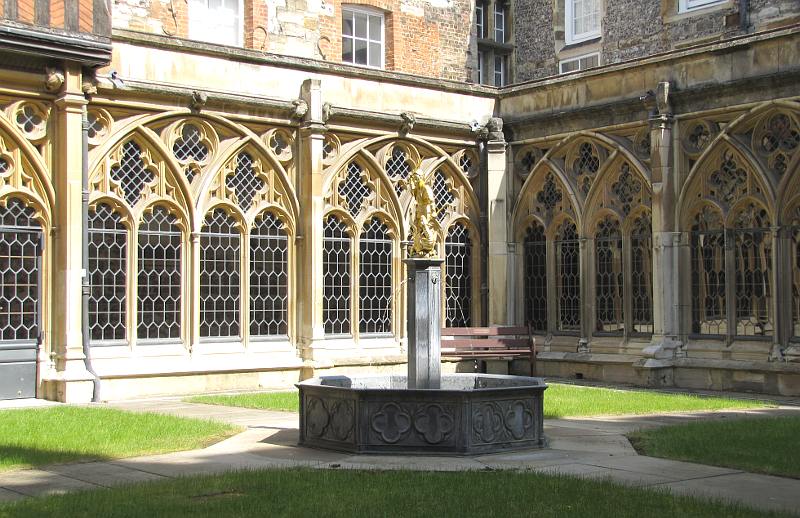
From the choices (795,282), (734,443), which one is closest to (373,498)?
(734,443)

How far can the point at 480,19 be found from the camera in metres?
27.0

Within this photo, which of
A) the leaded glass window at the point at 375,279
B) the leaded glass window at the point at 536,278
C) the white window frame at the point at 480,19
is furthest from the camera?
the white window frame at the point at 480,19

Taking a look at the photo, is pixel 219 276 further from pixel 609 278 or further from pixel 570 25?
pixel 570 25

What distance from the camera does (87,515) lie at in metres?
7.53

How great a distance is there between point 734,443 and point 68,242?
9110 mm

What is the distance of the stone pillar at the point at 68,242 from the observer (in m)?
15.5

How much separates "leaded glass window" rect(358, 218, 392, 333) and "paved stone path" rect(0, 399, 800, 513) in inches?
279

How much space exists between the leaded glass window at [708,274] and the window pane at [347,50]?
9.04 meters

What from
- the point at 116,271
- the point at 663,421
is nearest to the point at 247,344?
the point at 116,271

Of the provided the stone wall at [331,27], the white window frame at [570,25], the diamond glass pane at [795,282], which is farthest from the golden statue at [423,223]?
the white window frame at [570,25]

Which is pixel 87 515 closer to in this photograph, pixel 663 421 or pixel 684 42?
pixel 663 421

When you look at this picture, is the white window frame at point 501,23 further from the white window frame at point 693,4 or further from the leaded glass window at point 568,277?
the leaded glass window at point 568,277

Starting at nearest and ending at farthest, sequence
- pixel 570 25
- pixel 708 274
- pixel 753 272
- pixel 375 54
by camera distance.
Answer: pixel 753 272, pixel 708 274, pixel 375 54, pixel 570 25

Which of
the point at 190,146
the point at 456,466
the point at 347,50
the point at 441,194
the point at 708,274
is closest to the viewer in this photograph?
the point at 456,466
